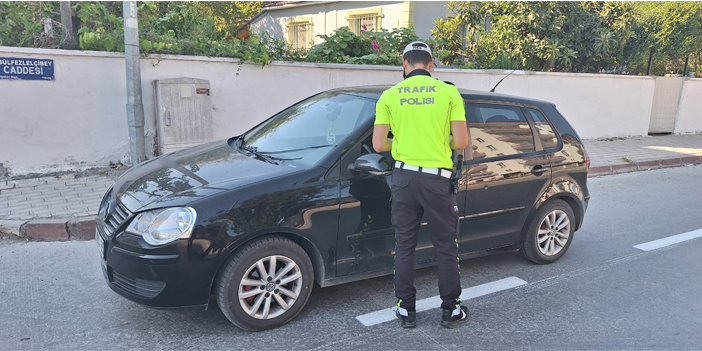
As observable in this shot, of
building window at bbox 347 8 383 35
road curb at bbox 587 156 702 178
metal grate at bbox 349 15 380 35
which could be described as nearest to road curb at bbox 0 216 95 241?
road curb at bbox 587 156 702 178

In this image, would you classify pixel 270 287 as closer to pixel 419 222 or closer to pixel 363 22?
pixel 419 222

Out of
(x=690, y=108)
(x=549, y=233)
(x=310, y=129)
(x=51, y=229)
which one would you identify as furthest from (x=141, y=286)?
(x=690, y=108)

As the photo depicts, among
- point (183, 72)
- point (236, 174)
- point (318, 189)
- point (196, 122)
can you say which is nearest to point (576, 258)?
point (318, 189)

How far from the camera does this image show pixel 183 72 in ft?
26.0

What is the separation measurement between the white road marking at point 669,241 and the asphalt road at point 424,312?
0.10m

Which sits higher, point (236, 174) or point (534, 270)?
point (236, 174)

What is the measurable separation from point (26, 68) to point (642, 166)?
10.7 meters

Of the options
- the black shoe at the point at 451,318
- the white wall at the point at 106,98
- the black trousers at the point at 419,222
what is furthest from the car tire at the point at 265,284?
the white wall at the point at 106,98

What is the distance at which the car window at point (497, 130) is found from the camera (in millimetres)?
4227

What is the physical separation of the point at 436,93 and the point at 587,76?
35.4ft

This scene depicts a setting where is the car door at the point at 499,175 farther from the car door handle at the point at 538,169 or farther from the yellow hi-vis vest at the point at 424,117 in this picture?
the yellow hi-vis vest at the point at 424,117

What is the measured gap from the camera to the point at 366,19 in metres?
16.9

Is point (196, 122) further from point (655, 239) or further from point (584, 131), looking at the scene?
point (584, 131)

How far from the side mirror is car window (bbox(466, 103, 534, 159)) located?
968 mm
